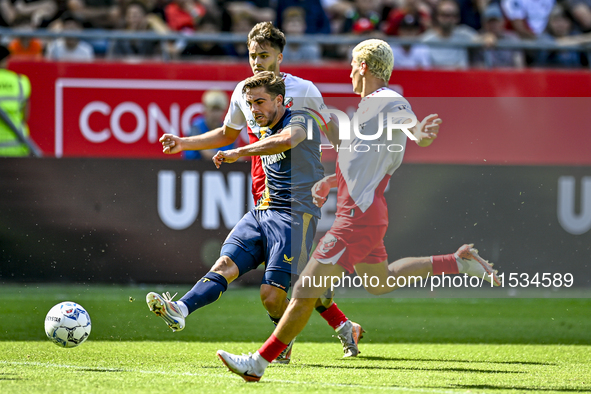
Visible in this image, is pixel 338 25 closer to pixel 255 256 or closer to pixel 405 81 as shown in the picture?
pixel 405 81

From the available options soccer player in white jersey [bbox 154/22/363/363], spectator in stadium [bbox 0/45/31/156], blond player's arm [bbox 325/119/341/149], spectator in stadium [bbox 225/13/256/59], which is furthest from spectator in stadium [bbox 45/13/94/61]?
blond player's arm [bbox 325/119/341/149]

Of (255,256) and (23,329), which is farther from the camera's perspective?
(23,329)

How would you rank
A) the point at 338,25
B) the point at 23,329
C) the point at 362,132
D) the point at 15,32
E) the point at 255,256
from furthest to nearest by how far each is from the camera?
the point at 338,25 < the point at 15,32 < the point at 23,329 < the point at 255,256 < the point at 362,132

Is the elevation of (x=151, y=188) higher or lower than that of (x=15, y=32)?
lower

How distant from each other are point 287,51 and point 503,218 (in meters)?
4.19

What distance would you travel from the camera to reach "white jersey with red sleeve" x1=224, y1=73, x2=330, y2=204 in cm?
602

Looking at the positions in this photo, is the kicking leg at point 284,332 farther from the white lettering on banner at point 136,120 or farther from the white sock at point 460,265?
the white lettering on banner at point 136,120

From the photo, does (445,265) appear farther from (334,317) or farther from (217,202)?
(217,202)

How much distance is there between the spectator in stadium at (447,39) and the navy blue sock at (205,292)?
6961mm

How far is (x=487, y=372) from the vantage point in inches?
227

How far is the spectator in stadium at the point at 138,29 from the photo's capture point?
38.2ft

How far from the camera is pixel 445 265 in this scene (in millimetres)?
6332

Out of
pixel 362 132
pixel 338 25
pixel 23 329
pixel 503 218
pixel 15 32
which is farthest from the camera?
pixel 338 25

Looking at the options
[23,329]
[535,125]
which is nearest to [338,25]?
[535,125]
